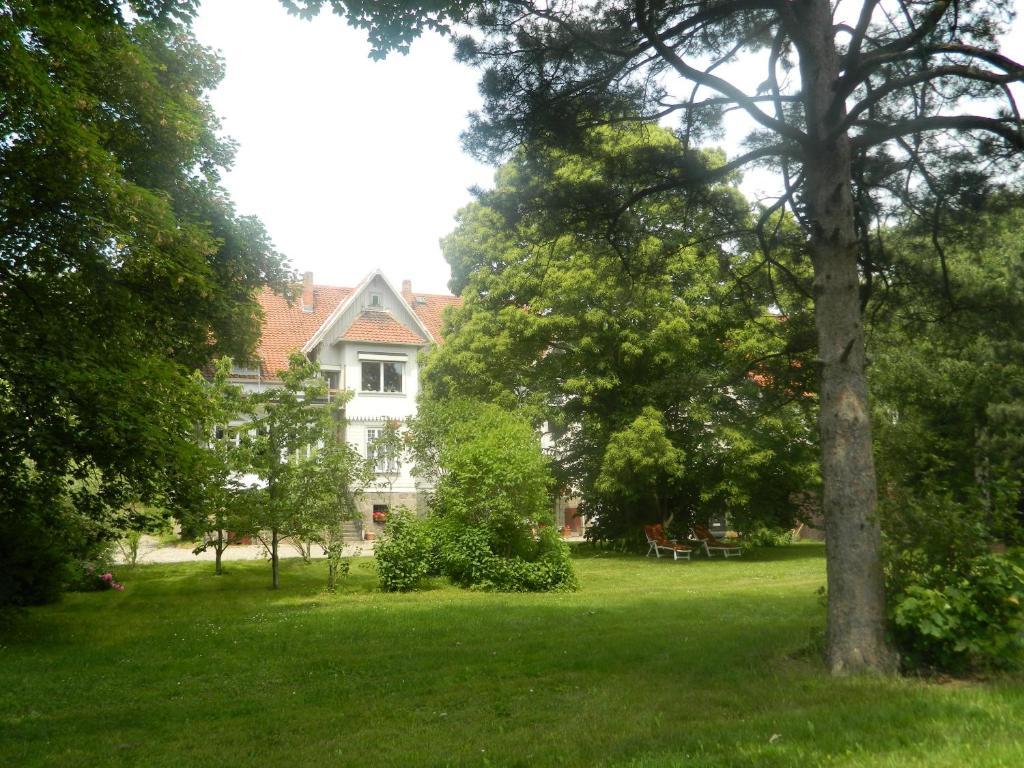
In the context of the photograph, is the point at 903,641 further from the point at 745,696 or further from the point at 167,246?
the point at 167,246

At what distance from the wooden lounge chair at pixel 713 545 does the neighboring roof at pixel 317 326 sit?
44.9 ft

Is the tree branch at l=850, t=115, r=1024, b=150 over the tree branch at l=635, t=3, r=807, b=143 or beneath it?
beneath

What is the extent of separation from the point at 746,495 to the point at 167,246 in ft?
65.2

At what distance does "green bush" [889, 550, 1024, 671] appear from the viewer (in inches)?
266

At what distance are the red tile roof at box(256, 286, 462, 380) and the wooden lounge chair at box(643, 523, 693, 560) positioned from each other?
1305cm

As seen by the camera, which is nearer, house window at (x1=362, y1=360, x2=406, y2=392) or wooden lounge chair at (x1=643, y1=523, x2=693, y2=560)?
wooden lounge chair at (x1=643, y1=523, x2=693, y2=560)

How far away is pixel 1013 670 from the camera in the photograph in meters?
6.98

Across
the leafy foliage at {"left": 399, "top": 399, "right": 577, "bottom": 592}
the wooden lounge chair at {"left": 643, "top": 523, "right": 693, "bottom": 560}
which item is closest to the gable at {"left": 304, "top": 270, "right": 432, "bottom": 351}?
the wooden lounge chair at {"left": 643, "top": 523, "right": 693, "bottom": 560}

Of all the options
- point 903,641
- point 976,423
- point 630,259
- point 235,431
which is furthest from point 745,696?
point 976,423

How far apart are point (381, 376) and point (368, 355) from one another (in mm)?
1165

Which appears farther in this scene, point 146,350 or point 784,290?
point 146,350

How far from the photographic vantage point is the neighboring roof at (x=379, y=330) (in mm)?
38688

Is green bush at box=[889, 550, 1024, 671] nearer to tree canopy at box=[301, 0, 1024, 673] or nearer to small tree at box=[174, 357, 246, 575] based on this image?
tree canopy at box=[301, 0, 1024, 673]

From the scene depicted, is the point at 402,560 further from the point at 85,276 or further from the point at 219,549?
the point at 85,276
